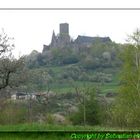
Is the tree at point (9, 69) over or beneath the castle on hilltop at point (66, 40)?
beneath

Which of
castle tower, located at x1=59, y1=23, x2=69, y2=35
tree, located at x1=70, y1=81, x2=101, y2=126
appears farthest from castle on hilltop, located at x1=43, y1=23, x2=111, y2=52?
tree, located at x1=70, y1=81, x2=101, y2=126

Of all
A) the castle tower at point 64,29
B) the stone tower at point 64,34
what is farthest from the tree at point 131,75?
the castle tower at point 64,29

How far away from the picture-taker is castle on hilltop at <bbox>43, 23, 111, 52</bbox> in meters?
66.3

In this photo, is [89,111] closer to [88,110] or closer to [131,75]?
[88,110]

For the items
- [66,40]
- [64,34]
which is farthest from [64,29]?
[66,40]

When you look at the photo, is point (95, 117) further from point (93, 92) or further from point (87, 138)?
point (87, 138)

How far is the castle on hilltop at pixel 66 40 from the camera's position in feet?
217

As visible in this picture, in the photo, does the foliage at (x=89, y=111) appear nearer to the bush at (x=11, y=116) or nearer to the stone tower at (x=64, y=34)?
the bush at (x=11, y=116)

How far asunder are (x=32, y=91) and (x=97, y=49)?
35738mm

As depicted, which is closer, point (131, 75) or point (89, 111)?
point (89, 111)

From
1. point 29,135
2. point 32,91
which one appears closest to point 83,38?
point 32,91

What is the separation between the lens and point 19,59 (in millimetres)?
16500

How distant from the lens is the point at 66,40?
69.9m

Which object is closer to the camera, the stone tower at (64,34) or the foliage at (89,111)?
the foliage at (89,111)
